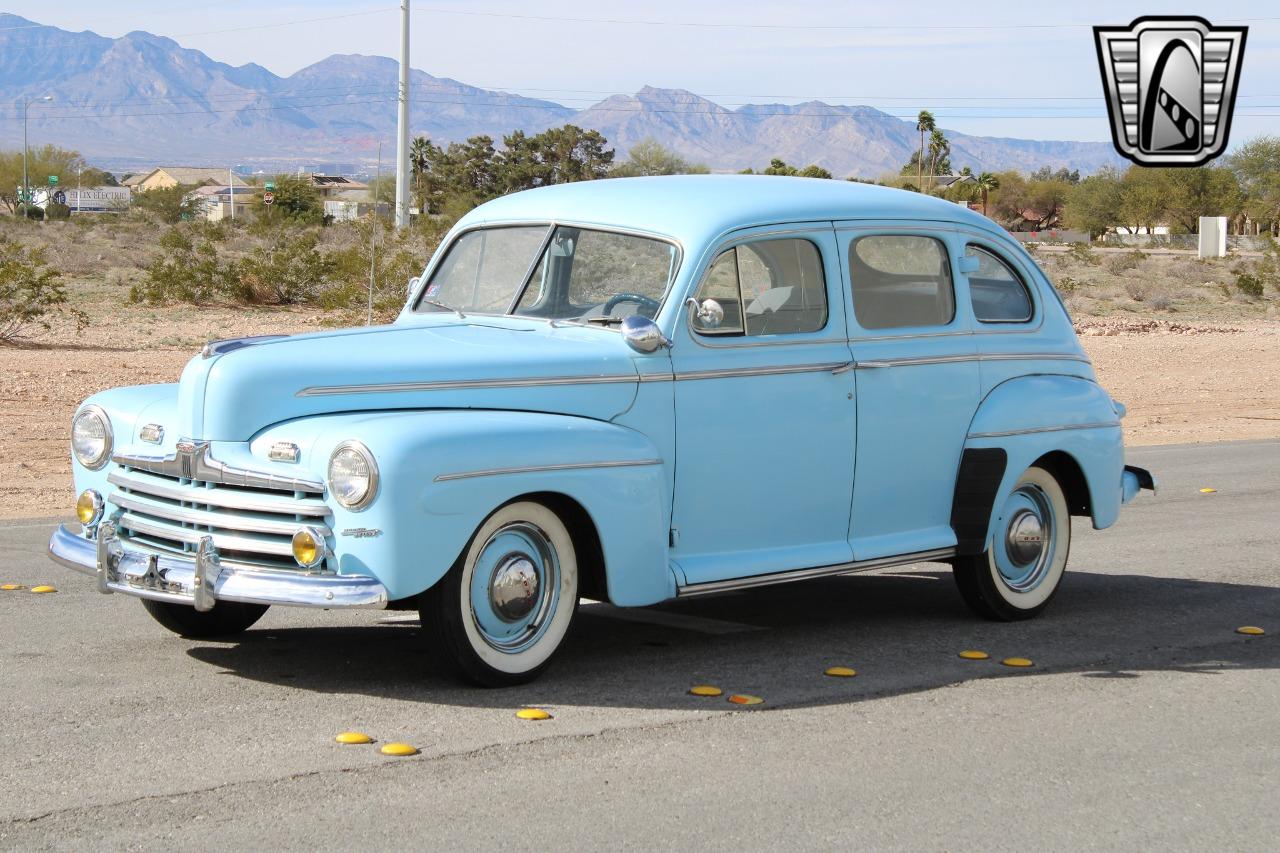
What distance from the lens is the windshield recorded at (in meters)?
6.70

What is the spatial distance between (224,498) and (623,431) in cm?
147

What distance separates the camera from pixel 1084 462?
7863mm

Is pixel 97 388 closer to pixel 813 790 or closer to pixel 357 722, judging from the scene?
pixel 357 722

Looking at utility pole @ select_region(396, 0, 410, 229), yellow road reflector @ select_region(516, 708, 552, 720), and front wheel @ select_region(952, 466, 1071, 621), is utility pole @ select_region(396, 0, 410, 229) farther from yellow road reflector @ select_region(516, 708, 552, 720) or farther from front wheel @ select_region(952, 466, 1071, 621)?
yellow road reflector @ select_region(516, 708, 552, 720)

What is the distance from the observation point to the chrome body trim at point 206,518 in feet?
18.5

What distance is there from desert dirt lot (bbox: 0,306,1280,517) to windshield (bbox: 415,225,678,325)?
4.68 meters

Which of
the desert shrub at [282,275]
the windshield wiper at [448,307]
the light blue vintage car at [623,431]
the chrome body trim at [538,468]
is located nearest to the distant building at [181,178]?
the desert shrub at [282,275]

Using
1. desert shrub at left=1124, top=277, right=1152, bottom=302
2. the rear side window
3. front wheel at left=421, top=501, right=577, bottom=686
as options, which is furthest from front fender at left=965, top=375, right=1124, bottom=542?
desert shrub at left=1124, top=277, right=1152, bottom=302

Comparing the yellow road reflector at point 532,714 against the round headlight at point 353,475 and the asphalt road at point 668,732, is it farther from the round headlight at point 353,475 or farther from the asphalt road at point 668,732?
the round headlight at point 353,475

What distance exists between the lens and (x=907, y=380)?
7.20 metres

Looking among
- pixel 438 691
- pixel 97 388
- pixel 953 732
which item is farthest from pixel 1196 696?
pixel 97 388

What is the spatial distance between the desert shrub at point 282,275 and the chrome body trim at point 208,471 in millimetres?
25357

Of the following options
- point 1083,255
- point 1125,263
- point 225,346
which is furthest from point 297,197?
point 225,346

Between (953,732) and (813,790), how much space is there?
90cm
